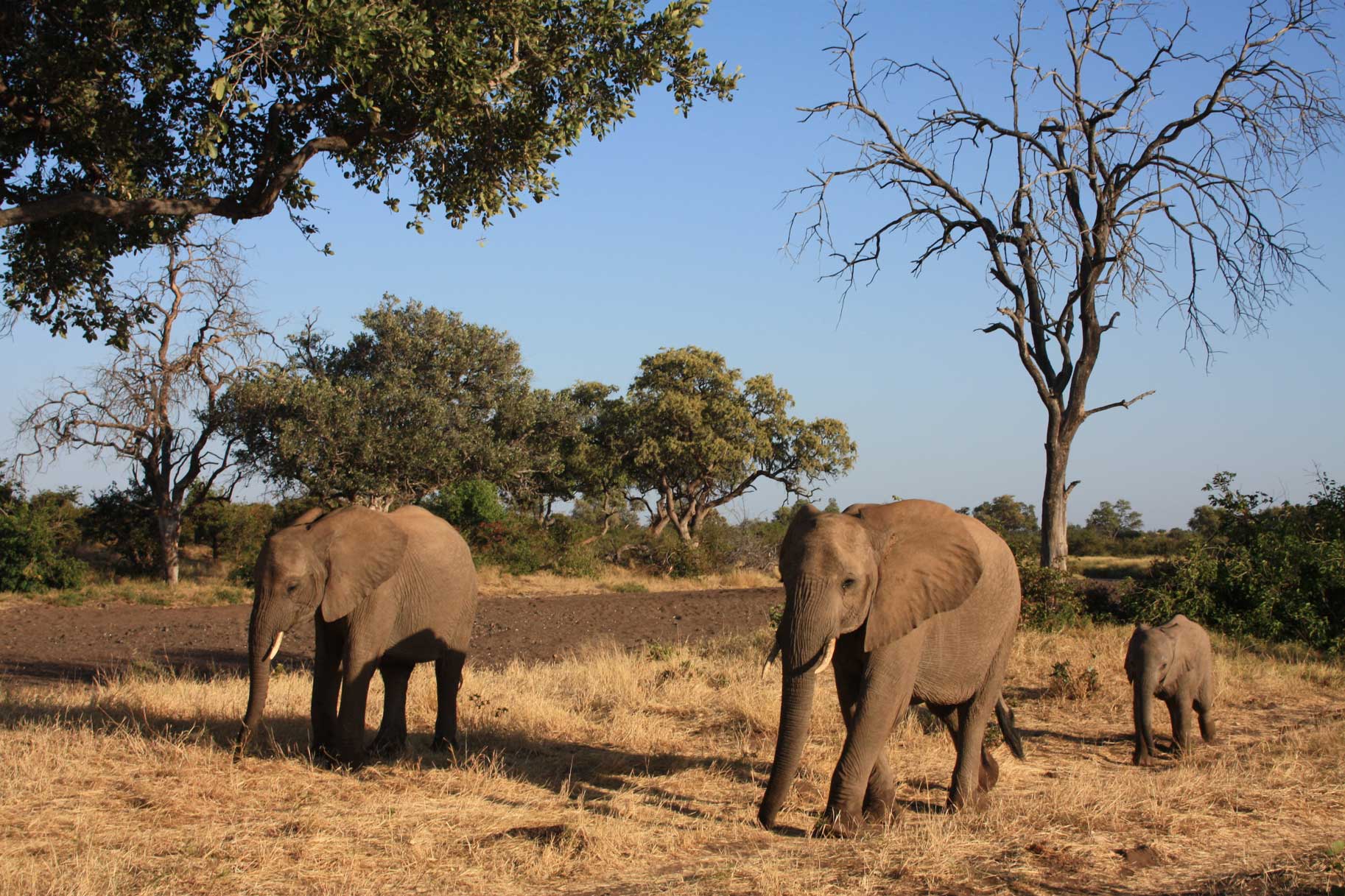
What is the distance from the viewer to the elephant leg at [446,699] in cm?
903

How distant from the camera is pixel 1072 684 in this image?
11.4m

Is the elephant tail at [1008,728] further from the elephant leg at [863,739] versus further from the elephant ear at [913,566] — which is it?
the elephant leg at [863,739]

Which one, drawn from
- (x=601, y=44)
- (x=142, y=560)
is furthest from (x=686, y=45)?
(x=142, y=560)

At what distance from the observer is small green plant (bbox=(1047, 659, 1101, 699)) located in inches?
447

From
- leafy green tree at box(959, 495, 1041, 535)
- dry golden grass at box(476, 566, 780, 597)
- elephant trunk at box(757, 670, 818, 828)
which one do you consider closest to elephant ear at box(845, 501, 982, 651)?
elephant trunk at box(757, 670, 818, 828)

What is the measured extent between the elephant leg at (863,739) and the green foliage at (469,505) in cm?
2336

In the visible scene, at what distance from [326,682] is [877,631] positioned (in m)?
4.55

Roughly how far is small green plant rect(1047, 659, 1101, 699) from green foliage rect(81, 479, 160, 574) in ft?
76.9

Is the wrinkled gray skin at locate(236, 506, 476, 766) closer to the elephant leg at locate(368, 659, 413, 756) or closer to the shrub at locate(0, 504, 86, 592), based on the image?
the elephant leg at locate(368, 659, 413, 756)

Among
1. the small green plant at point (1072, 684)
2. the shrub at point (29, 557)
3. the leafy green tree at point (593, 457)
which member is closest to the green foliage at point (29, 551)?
the shrub at point (29, 557)

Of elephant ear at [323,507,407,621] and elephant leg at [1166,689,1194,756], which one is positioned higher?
elephant ear at [323,507,407,621]

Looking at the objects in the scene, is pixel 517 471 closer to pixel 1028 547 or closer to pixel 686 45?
pixel 1028 547

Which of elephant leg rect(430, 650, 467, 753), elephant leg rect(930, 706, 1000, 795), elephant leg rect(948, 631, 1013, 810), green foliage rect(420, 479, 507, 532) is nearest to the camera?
elephant leg rect(948, 631, 1013, 810)

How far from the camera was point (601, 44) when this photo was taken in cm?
1124
